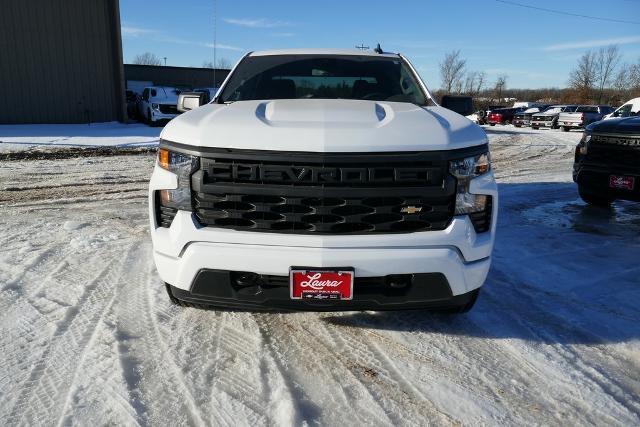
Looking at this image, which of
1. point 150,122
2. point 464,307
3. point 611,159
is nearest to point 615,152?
point 611,159

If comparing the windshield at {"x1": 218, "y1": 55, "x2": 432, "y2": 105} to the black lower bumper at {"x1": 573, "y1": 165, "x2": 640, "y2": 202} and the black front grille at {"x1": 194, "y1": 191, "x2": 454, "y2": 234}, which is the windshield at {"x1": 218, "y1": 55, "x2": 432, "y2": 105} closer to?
the black front grille at {"x1": 194, "y1": 191, "x2": 454, "y2": 234}

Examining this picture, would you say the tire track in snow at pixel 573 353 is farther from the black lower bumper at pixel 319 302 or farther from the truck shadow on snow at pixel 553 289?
the black lower bumper at pixel 319 302

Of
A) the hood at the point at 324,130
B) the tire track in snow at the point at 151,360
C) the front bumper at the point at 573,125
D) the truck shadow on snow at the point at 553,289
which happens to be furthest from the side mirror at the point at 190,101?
the front bumper at the point at 573,125

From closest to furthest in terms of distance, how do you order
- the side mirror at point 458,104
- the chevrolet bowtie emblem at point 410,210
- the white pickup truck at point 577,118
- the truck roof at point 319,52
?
the chevrolet bowtie emblem at point 410,210
the side mirror at point 458,104
the truck roof at point 319,52
the white pickup truck at point 577,118

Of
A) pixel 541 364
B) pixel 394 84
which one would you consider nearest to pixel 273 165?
pixel 541 364

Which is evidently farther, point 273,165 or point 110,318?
point 110,318

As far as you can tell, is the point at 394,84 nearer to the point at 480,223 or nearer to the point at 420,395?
the point at 480,223

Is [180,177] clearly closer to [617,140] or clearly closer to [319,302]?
[319,302]

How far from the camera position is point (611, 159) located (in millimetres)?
5559

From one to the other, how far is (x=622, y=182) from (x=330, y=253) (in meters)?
4.54

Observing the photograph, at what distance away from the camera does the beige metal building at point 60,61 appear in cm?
1748

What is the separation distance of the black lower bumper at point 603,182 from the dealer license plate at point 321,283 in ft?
14.5

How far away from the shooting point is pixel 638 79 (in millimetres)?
58375

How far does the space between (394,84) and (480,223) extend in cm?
189
